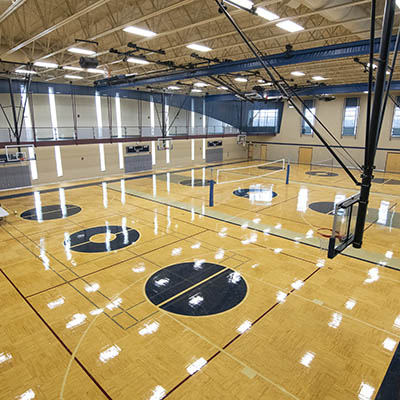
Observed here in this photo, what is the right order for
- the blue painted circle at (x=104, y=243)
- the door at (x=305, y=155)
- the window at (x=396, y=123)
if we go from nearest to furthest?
the blue painted circle at (x=104, y=243) < the window at (x=396, y=123) < the door at (x=305, y=155)

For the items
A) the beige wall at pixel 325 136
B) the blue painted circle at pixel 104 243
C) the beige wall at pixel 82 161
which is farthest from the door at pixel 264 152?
the blue painted circle at pixel 104 243

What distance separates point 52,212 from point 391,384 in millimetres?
15213

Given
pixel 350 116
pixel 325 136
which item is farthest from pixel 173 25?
pixel 325 136

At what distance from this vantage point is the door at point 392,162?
2902 centimetres

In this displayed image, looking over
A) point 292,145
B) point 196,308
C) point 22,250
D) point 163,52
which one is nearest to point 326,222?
point 196,308

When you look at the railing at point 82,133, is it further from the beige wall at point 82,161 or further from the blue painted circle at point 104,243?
the blue painted circle at point 104,243

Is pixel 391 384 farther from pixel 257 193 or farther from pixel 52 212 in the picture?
pixel 257 193

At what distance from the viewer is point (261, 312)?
23.7ft

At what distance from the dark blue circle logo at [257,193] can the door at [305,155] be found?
16.6 metres

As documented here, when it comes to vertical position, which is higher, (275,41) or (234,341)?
(275,41)

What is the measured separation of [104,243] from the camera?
11469 millimetres

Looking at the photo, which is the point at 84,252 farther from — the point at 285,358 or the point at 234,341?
the point at 285,358

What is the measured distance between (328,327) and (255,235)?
5.78 m

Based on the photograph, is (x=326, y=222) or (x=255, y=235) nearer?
(x=255, y=235)
